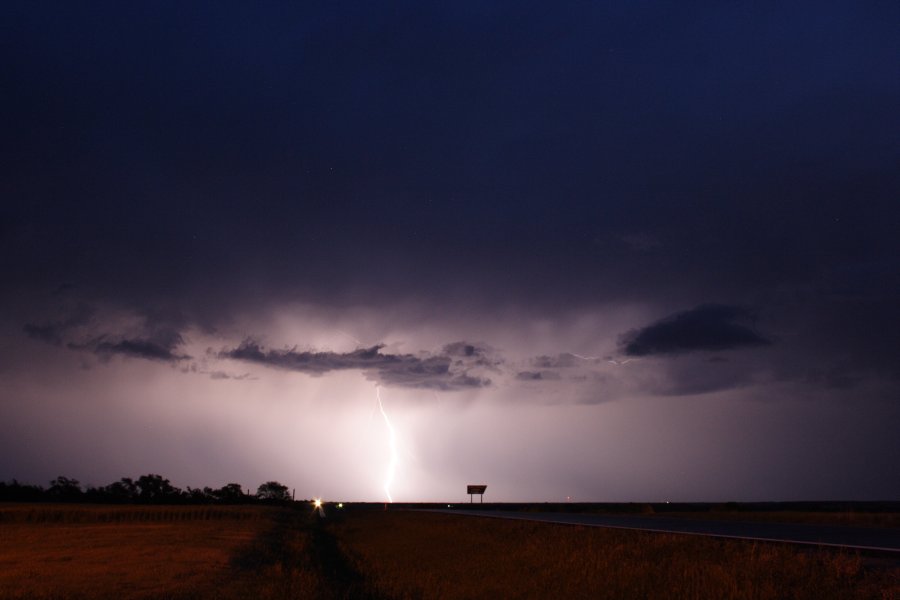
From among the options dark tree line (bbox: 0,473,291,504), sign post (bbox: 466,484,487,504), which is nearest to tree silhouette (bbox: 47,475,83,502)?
dark tree line (bbox: 0,473,291,504)

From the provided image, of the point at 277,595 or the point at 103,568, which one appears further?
the point at 103,568

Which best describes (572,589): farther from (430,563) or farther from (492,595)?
(430,563)

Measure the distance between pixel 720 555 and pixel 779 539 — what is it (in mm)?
3390

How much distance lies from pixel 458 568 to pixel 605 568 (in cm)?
829

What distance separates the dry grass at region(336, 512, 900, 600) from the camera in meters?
14.6

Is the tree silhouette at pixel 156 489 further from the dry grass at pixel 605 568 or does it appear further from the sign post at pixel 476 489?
the dry grass at pixel 605 568

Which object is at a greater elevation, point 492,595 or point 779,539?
point 779,539

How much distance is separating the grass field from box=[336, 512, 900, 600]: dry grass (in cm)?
5

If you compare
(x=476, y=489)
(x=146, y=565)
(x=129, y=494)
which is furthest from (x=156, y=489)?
(x=146, y=565)

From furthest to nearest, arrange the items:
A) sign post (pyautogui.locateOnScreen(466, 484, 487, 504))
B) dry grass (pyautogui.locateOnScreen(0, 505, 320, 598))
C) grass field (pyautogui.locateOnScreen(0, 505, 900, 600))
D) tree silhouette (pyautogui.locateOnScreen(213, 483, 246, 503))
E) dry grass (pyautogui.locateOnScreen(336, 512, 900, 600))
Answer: tree silhouette (pyautogui.locateOnScreen(213, 483, 246, 503)) < sign post (pyautogui.locateOnScreen(466, 484, 487, 504)) < dry grass (pyautogui.locateOnScreen(0, 505, 320, 598)) < grass field (pyautogui.locateOnScreen(0, 505, 900, 600)) < dry grass (pyautogui.locateOnScreen(336, 512, 900, 600))

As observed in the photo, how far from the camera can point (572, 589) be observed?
19453 millimetres

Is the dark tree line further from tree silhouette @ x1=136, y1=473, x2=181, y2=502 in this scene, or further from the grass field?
the grass field

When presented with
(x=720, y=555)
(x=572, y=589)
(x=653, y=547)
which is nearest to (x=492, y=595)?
(x=572, y=589)

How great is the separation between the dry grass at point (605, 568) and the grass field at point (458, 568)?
5 cm
